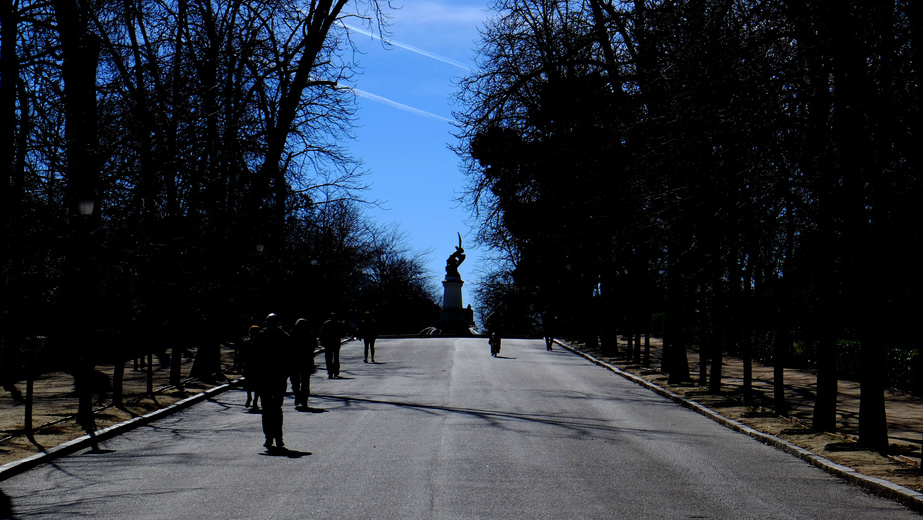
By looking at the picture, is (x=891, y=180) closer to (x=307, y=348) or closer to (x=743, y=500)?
(x=743, y=500)

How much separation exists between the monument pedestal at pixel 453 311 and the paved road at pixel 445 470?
45.2m

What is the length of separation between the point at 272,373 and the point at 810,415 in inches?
409

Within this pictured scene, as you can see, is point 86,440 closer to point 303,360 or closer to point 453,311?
point 303,360

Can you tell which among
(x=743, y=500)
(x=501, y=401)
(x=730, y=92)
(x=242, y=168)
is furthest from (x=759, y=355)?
(x=743, y=500)

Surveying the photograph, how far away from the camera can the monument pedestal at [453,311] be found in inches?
2542

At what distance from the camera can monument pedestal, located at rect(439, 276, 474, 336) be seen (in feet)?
212

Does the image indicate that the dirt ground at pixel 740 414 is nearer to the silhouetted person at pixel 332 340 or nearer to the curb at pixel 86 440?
the curb at pixel 86 440

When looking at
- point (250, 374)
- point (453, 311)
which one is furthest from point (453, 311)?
point (250, 374)

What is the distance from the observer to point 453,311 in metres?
64.9

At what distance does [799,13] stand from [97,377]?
17038 millimetres

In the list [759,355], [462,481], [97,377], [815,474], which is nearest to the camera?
[462,481]

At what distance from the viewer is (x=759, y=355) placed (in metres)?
33.7

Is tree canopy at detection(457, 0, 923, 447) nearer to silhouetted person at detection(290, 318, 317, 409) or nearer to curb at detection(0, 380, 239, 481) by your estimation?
silhouetted person at detection(290, 318, 317, 409)

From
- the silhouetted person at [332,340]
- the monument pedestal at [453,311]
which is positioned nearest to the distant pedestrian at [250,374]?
the silhouetted person at [332,340]
